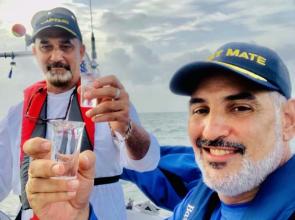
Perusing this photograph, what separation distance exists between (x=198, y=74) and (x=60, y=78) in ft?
3.98

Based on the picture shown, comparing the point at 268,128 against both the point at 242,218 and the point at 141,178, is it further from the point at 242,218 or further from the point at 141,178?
the point at 141,178

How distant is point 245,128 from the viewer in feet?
5.15

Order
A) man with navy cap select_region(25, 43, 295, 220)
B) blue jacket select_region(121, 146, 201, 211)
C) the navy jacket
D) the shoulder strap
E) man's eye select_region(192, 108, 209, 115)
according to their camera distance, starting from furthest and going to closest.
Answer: blue jacket select_region(121, 146, 201, 211) → the shoulder strap → man's eye select_region(192, 108, 209, 115) → man with navy cap select_region(25, 43, 295, 220) → the navy jacket

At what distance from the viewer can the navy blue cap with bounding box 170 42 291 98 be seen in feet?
5.21

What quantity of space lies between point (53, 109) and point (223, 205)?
1440 millimetres

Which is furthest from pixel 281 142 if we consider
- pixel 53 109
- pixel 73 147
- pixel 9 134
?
pixel 9 134

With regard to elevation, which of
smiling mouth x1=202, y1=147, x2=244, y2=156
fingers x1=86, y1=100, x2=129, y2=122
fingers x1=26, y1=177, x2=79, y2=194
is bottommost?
fingers x1=26, y1=177, x2=79, y2=194

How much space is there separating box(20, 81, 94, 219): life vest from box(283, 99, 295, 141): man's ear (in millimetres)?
1262

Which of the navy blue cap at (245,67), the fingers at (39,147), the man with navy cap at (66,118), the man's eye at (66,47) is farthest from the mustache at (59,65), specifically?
the fingers at (39,147)

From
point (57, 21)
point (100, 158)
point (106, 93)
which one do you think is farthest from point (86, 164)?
point (57, 21)

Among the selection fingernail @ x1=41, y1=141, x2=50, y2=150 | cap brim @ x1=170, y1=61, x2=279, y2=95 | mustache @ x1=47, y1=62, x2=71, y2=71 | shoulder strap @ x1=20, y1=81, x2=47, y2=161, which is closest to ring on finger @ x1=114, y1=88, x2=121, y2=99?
cap brim @ x1=170, y1=61, x2=279, y2=95

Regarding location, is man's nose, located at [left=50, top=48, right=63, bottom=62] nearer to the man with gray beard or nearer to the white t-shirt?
the white t-shirt

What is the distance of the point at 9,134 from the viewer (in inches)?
106

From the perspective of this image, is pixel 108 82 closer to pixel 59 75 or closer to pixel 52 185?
pixel 52 185
